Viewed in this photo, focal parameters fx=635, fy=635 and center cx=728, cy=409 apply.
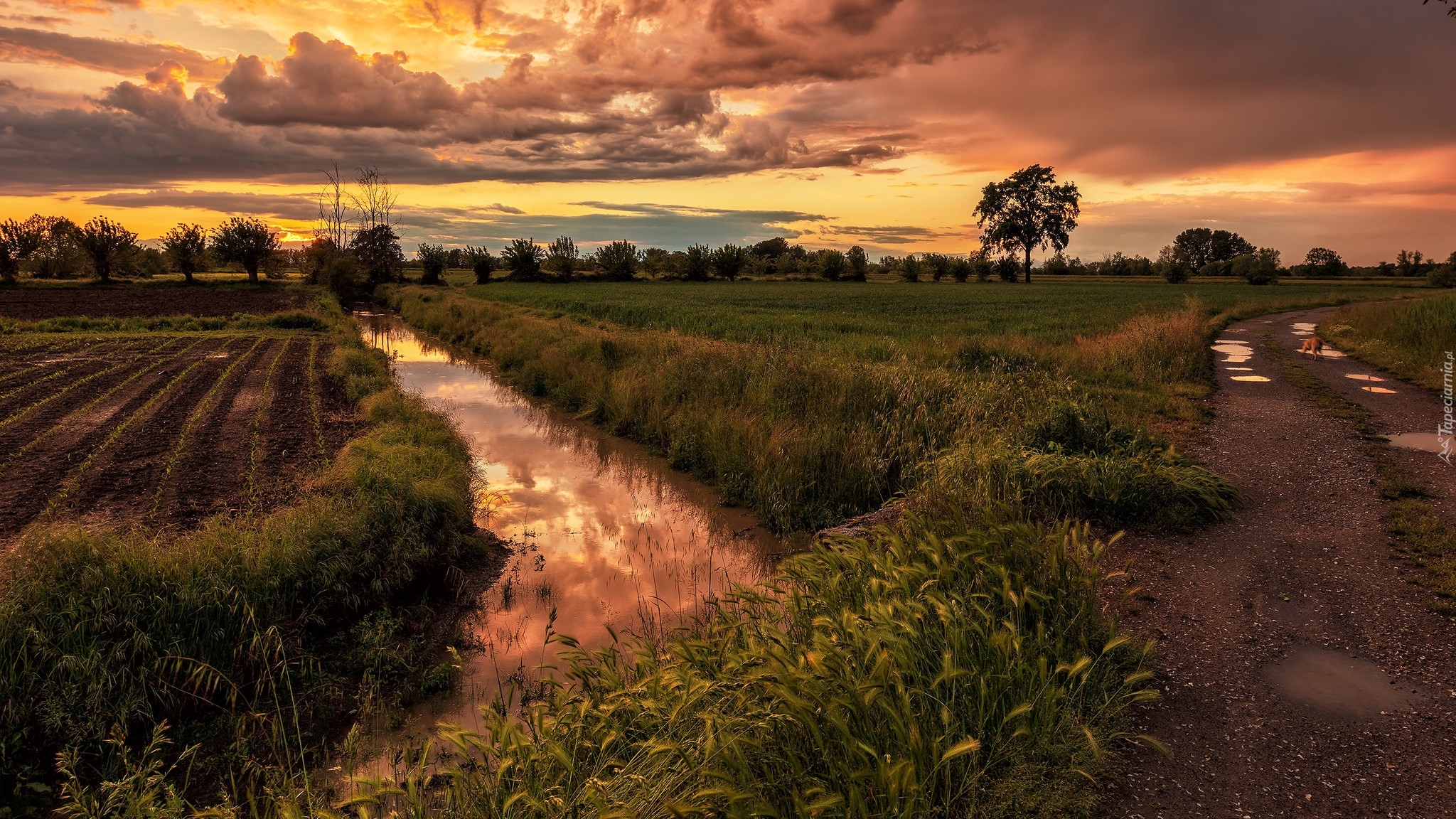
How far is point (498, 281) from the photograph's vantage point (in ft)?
227

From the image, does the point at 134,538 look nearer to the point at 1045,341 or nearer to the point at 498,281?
the point at 1045,341

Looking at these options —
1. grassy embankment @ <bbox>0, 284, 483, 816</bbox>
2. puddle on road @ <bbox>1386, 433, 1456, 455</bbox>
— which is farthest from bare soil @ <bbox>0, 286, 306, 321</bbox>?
puddle on road @ <bbox>1386, 433, 1456, 455</bbox>

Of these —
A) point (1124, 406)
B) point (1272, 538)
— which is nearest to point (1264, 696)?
point (1272, 538)

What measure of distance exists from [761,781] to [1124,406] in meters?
11.1

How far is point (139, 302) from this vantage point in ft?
127

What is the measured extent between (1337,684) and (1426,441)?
7.48 m

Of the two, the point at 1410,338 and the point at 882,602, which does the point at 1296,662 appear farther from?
the point at 1410,338

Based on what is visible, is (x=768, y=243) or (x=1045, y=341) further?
(x=768, y=243)

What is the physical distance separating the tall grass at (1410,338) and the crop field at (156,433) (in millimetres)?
20838

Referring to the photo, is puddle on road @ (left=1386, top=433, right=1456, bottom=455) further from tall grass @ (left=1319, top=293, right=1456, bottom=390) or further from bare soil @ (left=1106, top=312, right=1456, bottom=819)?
tall grass @ (left=1319, top=293, right=1456, bottom=390)

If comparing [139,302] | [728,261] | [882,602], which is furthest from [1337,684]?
[728,261]

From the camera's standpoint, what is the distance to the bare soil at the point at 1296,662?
320cm

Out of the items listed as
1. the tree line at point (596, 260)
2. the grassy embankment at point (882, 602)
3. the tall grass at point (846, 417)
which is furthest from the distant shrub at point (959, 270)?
the grassy embankment at point (882, 602)

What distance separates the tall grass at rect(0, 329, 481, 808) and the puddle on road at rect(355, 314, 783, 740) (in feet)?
2.39
